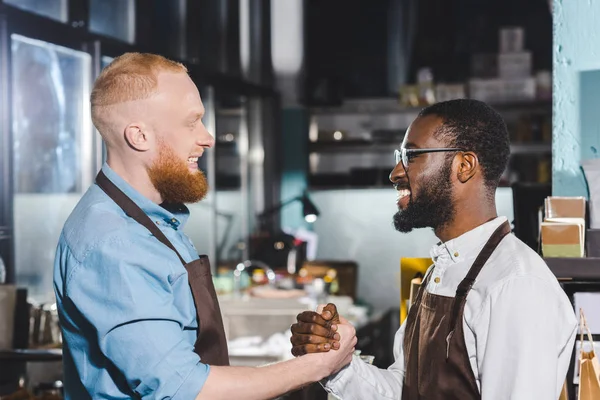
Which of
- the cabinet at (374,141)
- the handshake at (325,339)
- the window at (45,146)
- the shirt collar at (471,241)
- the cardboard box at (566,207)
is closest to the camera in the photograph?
the shirt collar at (471,241)

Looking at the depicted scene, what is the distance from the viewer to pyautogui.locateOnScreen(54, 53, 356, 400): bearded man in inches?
68.2

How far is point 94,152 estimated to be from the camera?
5.42 metres

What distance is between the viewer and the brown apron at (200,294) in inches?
74.0

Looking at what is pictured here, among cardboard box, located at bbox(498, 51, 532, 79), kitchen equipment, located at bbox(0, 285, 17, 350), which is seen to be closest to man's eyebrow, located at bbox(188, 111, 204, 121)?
kitchen equipment, located at bbox(0, 285, 17, 350)

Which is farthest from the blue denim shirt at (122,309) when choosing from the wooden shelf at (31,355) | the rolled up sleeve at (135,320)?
the wooden shelf at (31,355)

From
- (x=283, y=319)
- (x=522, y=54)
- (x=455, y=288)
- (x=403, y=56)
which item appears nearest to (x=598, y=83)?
(x=455, y=288)

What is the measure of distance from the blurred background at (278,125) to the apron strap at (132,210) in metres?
2.78

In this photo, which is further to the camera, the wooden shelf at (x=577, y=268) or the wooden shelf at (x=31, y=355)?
the wooden shelf at (x=31, y=355)

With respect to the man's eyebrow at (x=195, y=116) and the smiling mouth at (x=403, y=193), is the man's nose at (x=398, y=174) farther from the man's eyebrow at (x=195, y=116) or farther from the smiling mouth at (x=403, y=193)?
the man's eyebrow at (x=195, y=116)

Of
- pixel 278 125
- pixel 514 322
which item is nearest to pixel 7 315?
pixel 514 322

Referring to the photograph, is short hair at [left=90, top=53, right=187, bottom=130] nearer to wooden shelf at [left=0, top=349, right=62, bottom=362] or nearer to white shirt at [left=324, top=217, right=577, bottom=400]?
white shirt at [left=324, top=217, right=577, bottom=400]

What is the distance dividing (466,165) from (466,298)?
0.29 metres

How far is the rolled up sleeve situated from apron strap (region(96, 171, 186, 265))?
0.28ft

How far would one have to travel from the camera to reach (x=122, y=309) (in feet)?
5.67
